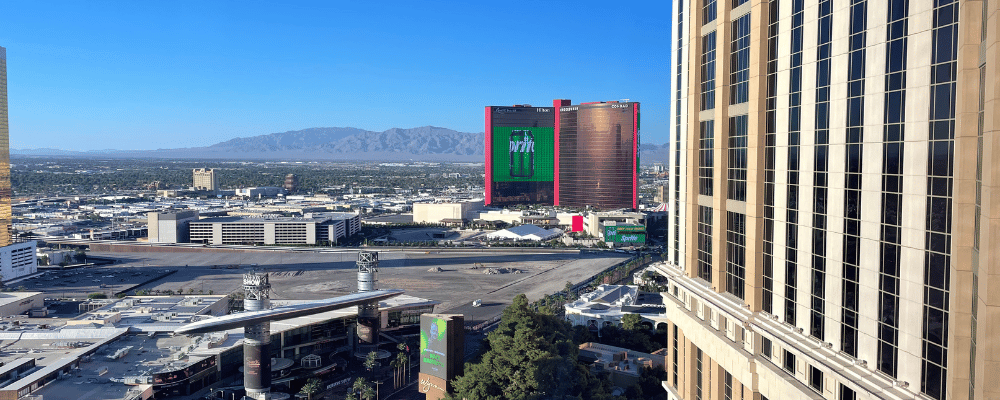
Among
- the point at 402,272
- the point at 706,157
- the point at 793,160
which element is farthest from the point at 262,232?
the point at 793,160

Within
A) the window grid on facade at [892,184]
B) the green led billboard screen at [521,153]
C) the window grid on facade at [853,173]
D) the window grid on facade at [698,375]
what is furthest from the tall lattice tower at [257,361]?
the green led billboard screen at [521,153]

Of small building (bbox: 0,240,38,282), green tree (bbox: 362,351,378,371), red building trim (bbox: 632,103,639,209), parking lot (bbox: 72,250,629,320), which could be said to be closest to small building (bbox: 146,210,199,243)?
parking lot (bbox: 72,250,629,320)

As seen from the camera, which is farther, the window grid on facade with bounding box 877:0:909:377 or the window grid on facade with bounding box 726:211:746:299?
the window grid on facade with bounding box 726:211:746:299

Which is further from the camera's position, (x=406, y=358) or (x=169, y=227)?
(x=169, y=227)

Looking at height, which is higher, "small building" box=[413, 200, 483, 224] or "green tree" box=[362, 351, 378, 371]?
"small building" box=[413, 200, 483, 224]

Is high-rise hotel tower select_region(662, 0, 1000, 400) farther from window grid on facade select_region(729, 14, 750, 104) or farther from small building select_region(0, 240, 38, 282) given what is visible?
small building select_region(0, 240, 38, 282)

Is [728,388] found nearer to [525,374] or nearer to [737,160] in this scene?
[737,160]
